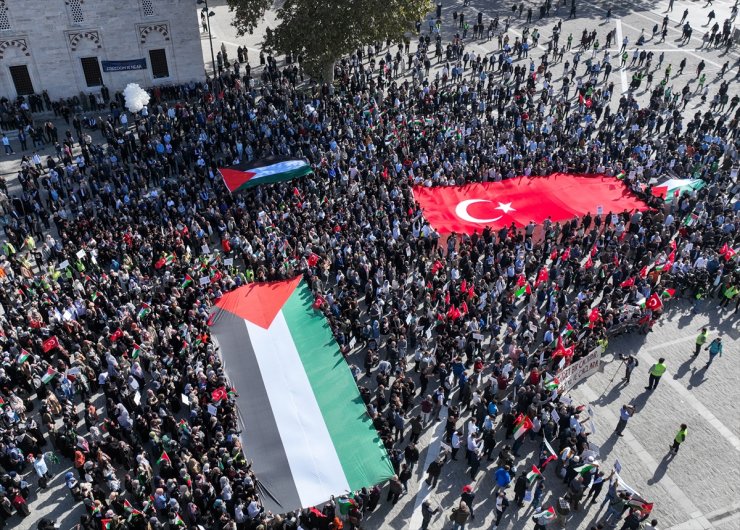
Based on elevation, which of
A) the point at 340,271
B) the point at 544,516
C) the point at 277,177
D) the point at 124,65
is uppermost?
the point at 124,65

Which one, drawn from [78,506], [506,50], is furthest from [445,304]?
[506,50]

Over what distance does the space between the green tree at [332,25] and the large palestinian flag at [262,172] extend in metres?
9.20

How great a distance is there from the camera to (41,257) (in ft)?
95.3

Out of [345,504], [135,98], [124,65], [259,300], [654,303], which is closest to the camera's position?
[345,504]

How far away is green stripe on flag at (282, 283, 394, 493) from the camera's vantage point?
20.0m

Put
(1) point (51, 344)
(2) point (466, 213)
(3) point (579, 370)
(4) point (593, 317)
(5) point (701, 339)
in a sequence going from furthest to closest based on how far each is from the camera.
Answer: (2) point (466, 213), (4) point (593, 317), (5) point (701, 339), (1) point (51, 344), (3) point (579, 370)

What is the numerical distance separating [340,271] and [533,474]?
11592 millimetres

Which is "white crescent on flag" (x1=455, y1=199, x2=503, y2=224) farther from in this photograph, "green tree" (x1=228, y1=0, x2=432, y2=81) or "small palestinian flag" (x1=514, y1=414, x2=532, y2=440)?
"green tree" (x1=228, y1=0, x2=432, y2=81)

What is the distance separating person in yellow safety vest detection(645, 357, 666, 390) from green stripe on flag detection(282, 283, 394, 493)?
33.9ft

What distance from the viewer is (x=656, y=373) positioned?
902 inches

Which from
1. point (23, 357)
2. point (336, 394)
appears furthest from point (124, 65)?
point (336, 394)

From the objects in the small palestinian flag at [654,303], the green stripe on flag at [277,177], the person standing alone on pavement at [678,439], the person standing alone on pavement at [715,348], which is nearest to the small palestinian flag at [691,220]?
the small palestinian flag at [654,303]

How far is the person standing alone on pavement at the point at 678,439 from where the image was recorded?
67.6 ft

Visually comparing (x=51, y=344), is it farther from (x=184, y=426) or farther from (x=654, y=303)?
(x=654, y=303)
